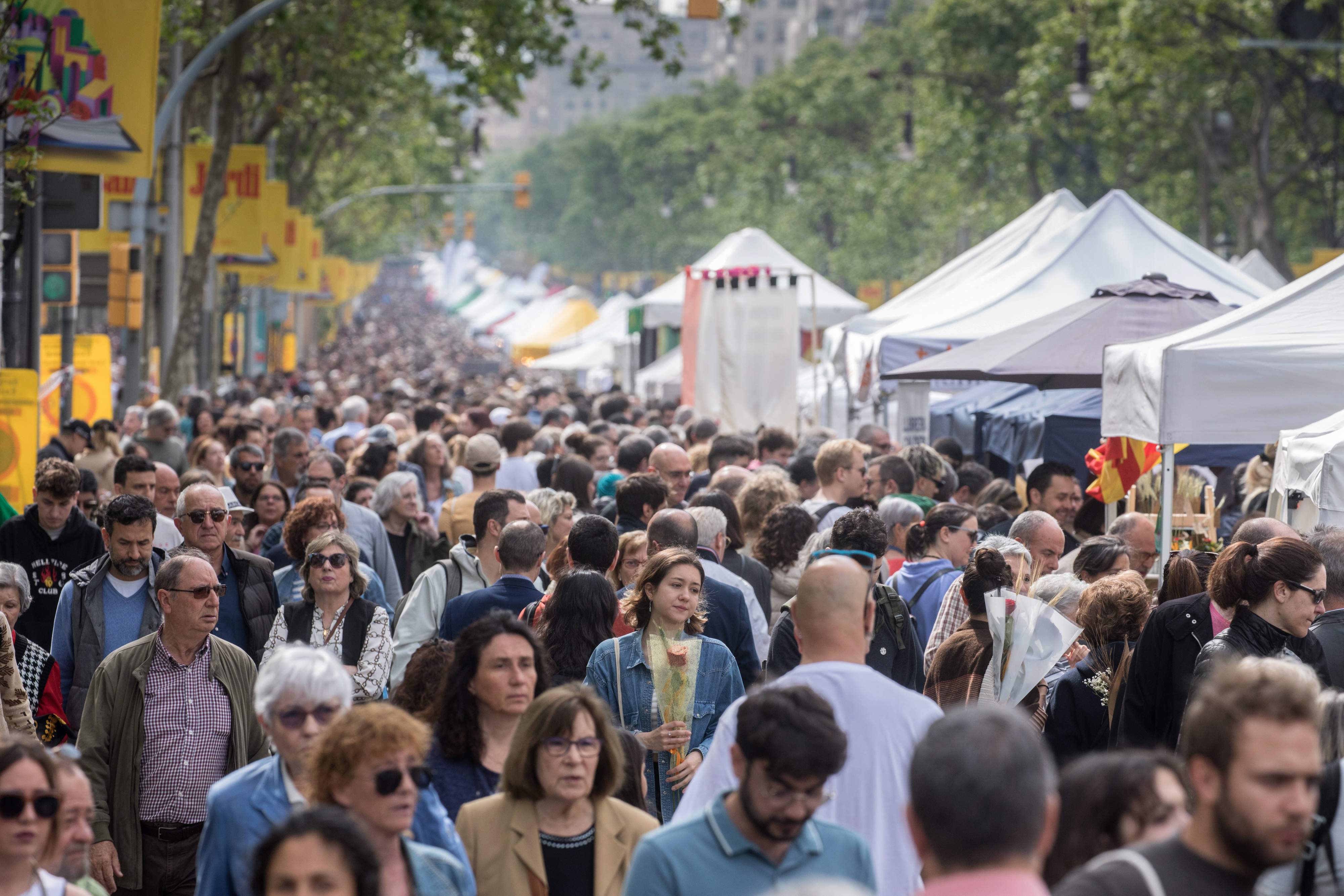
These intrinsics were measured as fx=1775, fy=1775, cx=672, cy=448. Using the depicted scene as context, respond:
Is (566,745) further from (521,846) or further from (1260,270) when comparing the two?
(1260,270)

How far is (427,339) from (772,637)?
318 ft

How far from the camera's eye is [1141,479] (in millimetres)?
11523

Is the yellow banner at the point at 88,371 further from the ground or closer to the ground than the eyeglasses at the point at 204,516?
further from the ground

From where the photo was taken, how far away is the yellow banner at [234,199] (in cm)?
2438

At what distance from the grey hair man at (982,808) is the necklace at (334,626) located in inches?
168

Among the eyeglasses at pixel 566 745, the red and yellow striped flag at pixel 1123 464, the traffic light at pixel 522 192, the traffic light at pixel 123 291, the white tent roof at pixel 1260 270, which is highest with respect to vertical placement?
the traffic light at pixel 522 192

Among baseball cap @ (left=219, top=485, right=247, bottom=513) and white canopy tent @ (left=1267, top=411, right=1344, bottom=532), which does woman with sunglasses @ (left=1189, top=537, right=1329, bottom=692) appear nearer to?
white canopy tent @ (left=1267, top=411, right=1344, bottom=532)

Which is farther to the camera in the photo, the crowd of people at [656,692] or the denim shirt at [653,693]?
the denim shirt at [653,693]

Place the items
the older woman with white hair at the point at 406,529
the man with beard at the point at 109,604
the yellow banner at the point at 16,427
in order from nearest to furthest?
the man with beard at the point at 109,604
the older woman with white hair at the point at 406,529
the yellow banner at the point at 16,427

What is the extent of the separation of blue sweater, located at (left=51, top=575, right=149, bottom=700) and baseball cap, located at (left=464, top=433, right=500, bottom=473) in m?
4.10

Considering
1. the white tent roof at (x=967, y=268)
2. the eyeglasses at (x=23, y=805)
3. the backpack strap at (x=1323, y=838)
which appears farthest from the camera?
the white tent roof at (x=967, y=268)

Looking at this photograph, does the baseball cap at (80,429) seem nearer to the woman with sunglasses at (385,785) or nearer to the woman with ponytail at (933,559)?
the woman with ponytail at (933,559)

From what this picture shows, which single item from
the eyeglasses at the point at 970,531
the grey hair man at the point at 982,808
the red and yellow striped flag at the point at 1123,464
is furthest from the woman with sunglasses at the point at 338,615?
the red and yellow striped flag at the point at 1123,464

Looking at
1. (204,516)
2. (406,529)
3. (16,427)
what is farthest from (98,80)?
(204,516)
